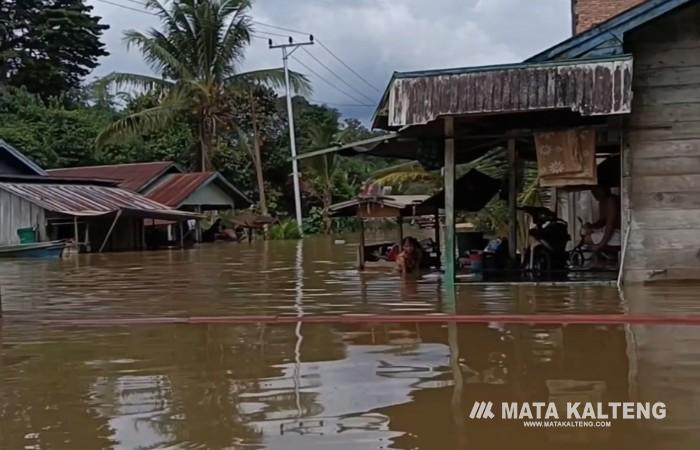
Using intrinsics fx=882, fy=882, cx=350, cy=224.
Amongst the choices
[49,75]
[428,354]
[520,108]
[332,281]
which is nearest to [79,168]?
[49,75]

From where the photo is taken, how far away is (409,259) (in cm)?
1582

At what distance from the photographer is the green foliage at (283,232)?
39.3 m

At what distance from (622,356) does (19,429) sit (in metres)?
4.45

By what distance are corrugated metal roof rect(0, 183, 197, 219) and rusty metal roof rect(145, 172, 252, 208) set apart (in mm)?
1205

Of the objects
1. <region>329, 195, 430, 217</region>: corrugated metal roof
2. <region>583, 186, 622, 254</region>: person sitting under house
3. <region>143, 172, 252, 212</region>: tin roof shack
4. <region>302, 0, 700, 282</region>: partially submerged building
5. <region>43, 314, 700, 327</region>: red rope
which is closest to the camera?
<region>43, 314, 700, 327</region>: red rope

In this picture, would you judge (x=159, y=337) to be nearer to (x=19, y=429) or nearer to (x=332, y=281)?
(x=19, y=429)

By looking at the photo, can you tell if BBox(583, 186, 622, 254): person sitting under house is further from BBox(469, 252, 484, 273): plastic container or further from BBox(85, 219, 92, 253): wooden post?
BBox(85, 219, 92, 253): wooden post

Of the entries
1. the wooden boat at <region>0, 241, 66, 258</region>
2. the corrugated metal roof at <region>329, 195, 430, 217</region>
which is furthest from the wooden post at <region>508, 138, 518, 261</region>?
the wooden boat at <region>0, 241, 66, 258</region>

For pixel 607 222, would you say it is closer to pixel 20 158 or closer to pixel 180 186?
pixel 20 158

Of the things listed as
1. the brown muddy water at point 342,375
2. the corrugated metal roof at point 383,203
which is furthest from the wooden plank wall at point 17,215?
the brown muddy water at point 342,375

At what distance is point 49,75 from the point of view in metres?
47.8

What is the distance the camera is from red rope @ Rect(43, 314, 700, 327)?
28.8 feet

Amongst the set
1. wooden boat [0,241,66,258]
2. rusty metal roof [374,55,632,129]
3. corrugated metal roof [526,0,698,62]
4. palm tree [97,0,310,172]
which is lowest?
wooden boat [0,241,66,258]

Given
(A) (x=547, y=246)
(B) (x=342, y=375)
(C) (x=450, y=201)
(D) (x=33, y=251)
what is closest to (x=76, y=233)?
(D) (x=33, y=251)
